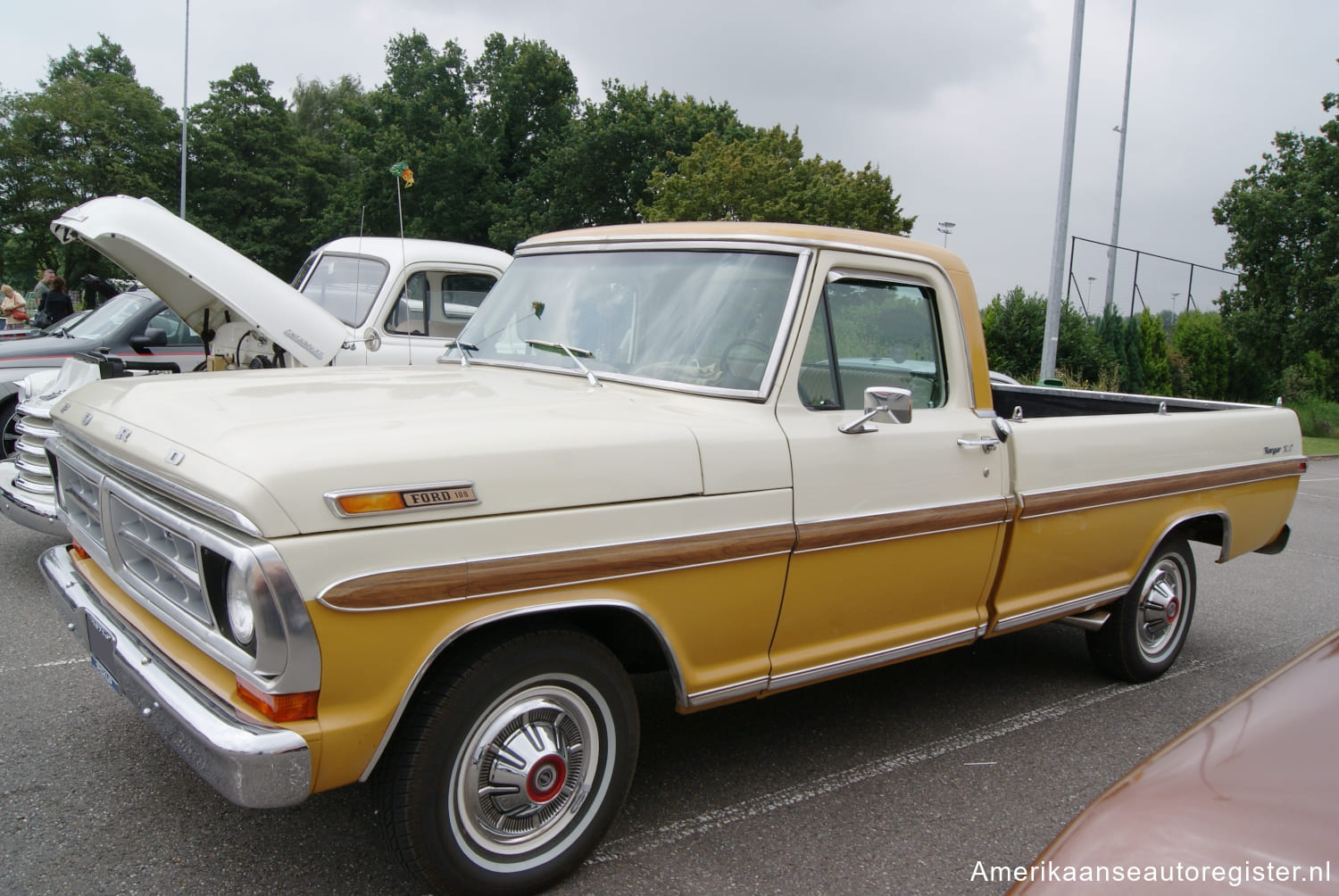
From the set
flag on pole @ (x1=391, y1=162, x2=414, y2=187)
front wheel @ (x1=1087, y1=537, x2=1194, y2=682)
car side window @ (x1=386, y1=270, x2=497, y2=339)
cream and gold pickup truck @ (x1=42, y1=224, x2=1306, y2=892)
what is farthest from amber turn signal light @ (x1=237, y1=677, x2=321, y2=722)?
car side window @ (x1=386, y1=270, x2=497, y2=339)

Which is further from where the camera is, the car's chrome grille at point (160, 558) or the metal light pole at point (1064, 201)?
the metal light pole at point (1064, 201)

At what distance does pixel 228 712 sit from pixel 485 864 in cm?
81

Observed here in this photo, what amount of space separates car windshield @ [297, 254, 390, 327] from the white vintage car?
0.04 feet

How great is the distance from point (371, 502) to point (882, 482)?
1.81 metres

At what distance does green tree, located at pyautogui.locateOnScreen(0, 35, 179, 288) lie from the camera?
125ft

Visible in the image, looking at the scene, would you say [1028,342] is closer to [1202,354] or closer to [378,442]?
[1202,354]

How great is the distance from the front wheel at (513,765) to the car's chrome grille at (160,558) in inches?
25.2

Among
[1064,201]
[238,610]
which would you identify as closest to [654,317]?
[238,610]

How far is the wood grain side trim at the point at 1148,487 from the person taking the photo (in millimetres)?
3916

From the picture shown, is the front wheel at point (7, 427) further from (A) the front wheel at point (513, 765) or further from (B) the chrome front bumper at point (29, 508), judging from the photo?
(A) the front wheel at point (513, 765)

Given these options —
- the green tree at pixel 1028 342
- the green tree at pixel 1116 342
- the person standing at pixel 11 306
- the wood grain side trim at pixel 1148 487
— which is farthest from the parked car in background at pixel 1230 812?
the green tree at pixel 1116 342

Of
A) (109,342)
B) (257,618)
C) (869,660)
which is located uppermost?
(109,342)

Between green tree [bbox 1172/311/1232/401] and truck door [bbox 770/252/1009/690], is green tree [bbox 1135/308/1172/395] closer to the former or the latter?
green tree [bbox 1172/311/1232/401]

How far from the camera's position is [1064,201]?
1609cm
